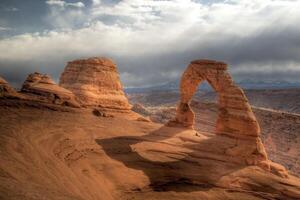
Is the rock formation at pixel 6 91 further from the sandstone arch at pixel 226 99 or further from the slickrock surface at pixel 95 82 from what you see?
the slickrock surface at pixel 95 82

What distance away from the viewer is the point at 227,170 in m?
18.8

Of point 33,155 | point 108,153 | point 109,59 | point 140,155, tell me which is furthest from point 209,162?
point 109,59

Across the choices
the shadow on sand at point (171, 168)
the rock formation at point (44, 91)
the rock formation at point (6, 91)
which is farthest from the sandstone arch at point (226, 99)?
the rock formation at point (6, 91)

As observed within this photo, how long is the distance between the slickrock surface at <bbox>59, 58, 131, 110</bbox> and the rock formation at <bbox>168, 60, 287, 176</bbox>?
10905mm

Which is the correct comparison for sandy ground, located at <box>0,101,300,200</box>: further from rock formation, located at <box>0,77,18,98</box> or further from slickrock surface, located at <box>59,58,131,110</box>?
slickrock surface, located at <box>59,58,131,110</box>

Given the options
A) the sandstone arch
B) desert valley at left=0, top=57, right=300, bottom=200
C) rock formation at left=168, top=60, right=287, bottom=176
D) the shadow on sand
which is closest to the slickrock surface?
desert valley at left=0, top=57, right=300, bottom=200

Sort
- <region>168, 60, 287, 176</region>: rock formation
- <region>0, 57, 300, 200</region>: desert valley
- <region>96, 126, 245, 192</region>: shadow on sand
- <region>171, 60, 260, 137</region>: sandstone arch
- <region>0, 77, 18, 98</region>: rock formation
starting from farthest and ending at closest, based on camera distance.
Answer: <region>171, 60, 260, 137</region>: sandstone arch, <region>168, 60, 287, 176</region>: rock formation, <region>96, 126, 245, 192</region>: shadow on sand, <region>0, 77, 18, 98</region>: rock formation, <region>0, 57, 300, 200</region>: desert valley

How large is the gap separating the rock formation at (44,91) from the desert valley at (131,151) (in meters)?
0.05

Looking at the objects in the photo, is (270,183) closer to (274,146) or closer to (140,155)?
(140,155)

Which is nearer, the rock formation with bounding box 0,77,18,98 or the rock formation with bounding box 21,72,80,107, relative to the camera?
the rock formation with bounding box 0,77,18,98

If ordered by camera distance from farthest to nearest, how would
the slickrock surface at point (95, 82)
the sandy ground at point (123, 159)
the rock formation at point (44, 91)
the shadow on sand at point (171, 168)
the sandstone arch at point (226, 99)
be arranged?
1. the slickrock surface at point (95, 82)
2. the sandstone arch at point (226, 99)
3. the rock formation at point (44, 91)
4. the shadow on sand at point (171, 168)
5. the sandy ground at point (123, 159)

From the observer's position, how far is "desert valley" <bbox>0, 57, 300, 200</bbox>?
39.4 feet

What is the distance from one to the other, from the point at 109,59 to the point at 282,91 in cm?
12663

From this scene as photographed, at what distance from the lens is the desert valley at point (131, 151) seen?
39.4 ft
